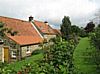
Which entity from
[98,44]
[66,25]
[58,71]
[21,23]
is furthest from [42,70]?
[66,25]

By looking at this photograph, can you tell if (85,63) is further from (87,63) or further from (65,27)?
(65,27)

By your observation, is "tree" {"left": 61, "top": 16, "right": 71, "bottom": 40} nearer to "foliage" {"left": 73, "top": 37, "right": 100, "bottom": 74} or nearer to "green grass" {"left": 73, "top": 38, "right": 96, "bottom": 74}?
"green grass" {"left": 73, "top": 38, "right": 96, "bottom": 74}

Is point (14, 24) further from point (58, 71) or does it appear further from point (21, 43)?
point (58, 71)

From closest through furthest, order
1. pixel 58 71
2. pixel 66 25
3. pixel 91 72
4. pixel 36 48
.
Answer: pixel 58 71 → pixel 91 72 → pixel 36 48 → pixel 66 25

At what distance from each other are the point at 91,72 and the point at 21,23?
95.7ft

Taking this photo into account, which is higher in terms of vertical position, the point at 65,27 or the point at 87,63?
the point at 65,27

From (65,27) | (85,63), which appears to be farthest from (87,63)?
(65,27)

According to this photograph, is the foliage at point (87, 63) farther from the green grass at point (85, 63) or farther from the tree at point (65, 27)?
the tree at point (65, 27)

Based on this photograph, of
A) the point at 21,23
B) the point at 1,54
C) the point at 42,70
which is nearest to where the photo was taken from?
the point at 42,70

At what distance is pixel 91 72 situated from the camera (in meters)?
16.8

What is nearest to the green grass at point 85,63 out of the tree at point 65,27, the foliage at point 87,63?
the foliage at point 87,63

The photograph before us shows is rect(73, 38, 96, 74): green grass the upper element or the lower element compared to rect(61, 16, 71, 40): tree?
lower

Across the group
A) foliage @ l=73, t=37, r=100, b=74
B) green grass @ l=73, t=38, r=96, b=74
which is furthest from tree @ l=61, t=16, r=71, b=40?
foliage @ l=73, t=37, r=100, b=74

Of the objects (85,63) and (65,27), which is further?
(65,27)
